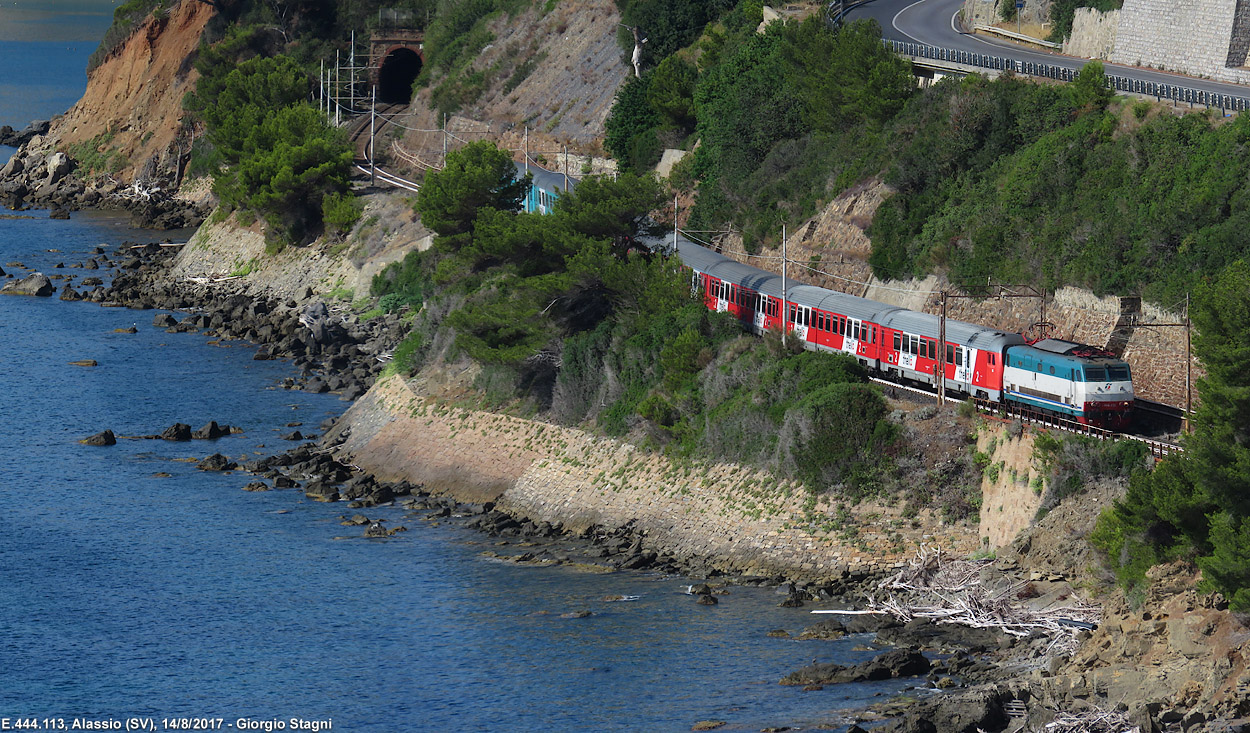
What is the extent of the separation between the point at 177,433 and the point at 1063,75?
47941 mm

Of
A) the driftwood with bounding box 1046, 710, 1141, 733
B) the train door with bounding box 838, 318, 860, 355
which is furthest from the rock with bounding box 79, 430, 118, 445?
the driftwood with bounding box 1046, 710, 1141, 733

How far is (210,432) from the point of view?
85.2m

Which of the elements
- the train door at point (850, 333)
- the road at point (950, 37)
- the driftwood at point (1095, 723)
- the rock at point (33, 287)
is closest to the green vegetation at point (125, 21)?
the rock at point (33, 287)

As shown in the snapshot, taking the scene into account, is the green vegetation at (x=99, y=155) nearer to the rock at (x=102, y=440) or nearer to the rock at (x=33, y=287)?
the rock at (x=33, y=287)

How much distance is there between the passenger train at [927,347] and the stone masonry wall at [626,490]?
5688 millimetres

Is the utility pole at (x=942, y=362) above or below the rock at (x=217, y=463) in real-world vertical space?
above

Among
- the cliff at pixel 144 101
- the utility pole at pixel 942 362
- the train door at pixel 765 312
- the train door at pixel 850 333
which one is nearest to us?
the utility pole at pixel 942 362

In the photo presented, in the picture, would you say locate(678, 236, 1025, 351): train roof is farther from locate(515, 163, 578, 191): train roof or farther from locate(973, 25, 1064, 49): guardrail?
locate(973, 25, 1064, 49): guardrail

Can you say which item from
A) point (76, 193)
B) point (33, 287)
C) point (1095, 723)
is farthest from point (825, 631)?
point (76, 193)

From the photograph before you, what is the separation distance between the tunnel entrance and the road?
193ft

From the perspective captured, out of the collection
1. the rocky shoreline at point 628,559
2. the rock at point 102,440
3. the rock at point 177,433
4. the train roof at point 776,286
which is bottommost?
the rock at point 102,440

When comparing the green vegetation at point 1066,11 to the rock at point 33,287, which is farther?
the rock at point 33,287

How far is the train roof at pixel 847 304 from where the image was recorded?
6219 cm

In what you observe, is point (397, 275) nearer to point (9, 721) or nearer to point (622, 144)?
point (622, 144)
